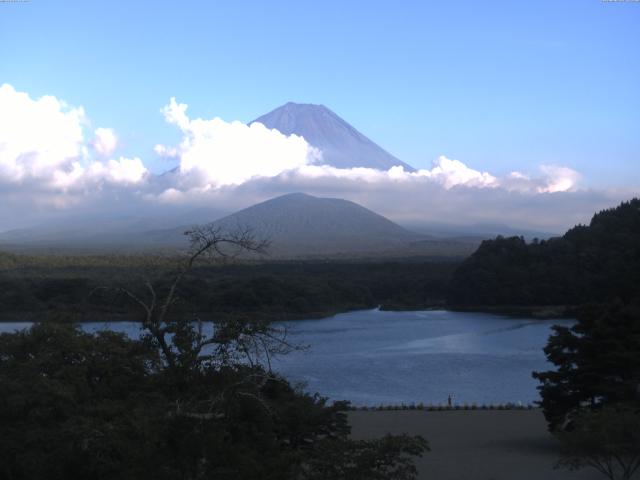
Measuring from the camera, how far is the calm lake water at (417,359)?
41.9 ft

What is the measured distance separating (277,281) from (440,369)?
40.0 ft

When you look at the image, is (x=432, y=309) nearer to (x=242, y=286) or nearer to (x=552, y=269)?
(x=552, y=269)

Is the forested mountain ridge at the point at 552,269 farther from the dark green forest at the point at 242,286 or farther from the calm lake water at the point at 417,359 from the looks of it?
the calm lake water at the point at 417,359

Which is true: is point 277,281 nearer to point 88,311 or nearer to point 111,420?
point 88,311

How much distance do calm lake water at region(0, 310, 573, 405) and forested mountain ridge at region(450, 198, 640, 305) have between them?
9.12ft

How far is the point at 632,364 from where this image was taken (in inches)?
305

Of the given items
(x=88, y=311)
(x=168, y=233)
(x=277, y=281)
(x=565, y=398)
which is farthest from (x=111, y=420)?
(x=168, y=233)

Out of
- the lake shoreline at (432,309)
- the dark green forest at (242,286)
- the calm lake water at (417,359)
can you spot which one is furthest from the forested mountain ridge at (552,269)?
the calm lake water at (417,359)

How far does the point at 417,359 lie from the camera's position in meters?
16.6

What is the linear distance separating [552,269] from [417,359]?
1454 cm

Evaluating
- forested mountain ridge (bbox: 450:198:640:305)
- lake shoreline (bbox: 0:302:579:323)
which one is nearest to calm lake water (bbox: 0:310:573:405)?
lake shoreline (bbox: 0:302:579:323)

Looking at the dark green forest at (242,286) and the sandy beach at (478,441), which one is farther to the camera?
the dark green forest at (242,286)

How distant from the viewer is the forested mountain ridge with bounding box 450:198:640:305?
28281 millimetres

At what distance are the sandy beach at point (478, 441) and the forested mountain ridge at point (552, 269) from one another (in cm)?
1796
